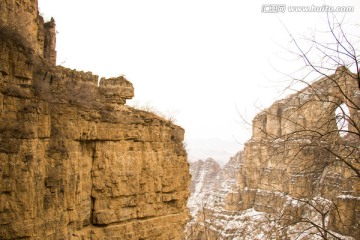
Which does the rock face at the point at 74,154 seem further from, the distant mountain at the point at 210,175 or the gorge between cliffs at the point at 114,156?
the distant mountain at the point at 210,175

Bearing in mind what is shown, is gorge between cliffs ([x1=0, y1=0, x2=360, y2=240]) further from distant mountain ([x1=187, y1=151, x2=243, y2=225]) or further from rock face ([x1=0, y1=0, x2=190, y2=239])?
distant mountain ([x1=187, y1=151, x2=243, y2=225])

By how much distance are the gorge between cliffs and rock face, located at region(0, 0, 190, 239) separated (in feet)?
0.09

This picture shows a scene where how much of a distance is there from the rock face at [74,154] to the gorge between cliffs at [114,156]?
0.03m

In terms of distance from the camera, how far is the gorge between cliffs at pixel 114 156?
4906 mm

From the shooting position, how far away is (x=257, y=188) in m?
49.4

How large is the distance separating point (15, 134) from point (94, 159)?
326 centimetres

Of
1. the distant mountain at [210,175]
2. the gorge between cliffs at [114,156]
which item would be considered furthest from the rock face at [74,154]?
the distant mountain at [210,175]

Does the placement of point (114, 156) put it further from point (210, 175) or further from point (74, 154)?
point (210, 175)

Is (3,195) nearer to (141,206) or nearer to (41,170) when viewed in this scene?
(41,170)

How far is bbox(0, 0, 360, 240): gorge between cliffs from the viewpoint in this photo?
4.91m

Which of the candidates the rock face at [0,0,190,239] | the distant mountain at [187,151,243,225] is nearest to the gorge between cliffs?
the rock face at [0,0,190,239]

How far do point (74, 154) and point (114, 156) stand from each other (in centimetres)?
155

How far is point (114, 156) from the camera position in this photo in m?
9.91

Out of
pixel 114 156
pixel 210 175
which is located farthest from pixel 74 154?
pixel 210 175
